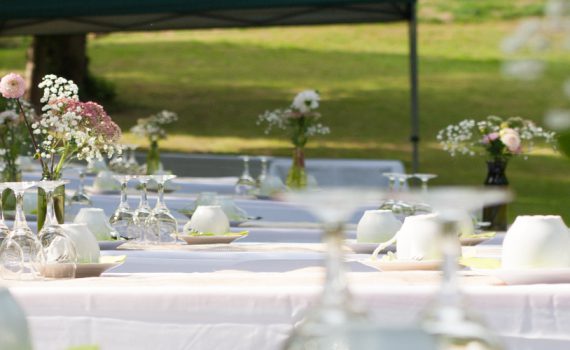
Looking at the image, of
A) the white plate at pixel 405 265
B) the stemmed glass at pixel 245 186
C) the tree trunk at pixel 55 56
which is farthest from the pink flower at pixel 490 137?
the tree trunk at pixel 55 56

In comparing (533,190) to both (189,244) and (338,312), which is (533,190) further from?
(338,312)

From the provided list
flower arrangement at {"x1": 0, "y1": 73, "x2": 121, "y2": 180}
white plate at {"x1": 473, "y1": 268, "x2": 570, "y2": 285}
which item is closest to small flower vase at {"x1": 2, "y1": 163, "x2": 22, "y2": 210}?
flower arrangement at {"x1": 0, "y1": 73, "x2": 121, "y2": 180}

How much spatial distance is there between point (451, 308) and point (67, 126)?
227 centimetres

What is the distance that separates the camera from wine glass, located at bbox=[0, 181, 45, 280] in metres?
2.37

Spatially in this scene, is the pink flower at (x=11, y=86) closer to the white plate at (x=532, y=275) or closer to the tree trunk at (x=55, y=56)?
the white plate at (x=532, y=275)

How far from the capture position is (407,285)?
7.59 feet

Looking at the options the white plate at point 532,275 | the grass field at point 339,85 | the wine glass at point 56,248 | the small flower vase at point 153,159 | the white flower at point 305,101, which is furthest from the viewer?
the grass field at point 339,85

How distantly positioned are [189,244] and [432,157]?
17337 mm

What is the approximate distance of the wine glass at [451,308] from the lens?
871mm

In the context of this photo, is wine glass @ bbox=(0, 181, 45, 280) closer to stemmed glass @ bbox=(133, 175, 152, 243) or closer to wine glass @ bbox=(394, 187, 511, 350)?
stemmed glass @ bbox=(133, 175, 152, 243)

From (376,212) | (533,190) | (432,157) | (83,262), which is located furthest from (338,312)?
(432,157)

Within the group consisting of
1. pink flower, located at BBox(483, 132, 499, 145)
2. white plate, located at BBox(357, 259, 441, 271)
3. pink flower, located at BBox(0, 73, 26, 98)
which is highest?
pink flower, located at BBox(0, 73, 26, 98)

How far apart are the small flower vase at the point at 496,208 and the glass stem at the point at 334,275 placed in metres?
3.47

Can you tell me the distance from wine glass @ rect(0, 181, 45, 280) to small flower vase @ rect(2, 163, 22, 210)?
1.87 metres
